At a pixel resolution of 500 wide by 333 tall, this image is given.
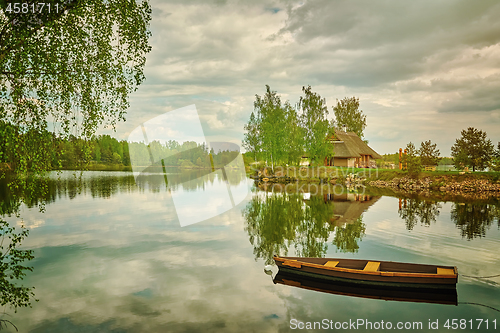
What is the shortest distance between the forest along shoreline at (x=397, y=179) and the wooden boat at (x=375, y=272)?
32.8 meters

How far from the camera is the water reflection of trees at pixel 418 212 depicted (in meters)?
22.3

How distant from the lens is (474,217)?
76.2 ft

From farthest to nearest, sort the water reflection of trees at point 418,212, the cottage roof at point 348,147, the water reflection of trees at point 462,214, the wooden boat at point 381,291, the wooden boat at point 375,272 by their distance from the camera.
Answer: the cottage roof at point 348,147
the water reflection of trees at point 418,212
the water reflection of trees at point 462,214
the wooden boat at point 375,272
the wooden boat at point 381,291

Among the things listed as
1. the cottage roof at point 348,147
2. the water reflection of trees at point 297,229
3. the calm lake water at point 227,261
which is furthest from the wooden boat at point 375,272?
the cottage roof at point 348,147

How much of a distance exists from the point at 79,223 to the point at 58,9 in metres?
15.7

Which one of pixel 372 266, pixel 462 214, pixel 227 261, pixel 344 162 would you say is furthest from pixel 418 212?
pixel 344 162

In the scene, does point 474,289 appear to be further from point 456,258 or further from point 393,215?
point 393,215

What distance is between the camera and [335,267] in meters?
10.8

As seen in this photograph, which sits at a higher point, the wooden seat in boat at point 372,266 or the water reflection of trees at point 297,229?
the wooden seat in boat at point 372,266

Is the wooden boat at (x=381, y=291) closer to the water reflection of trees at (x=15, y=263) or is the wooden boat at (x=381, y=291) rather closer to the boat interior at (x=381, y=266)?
the boat interior at (x=381, y=266)

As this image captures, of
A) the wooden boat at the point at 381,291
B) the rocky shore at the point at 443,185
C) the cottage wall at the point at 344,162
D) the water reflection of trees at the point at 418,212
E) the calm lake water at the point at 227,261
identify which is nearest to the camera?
the calm lake water at the point at 227,261

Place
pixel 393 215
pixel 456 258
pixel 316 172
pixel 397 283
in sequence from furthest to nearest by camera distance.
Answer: pixel 316 172 → pixel 393 215 → pixel 456 258 → pixel 397 283

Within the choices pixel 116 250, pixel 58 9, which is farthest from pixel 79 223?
pixel 58 9

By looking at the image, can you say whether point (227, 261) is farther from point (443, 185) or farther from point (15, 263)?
point (443, 185)
